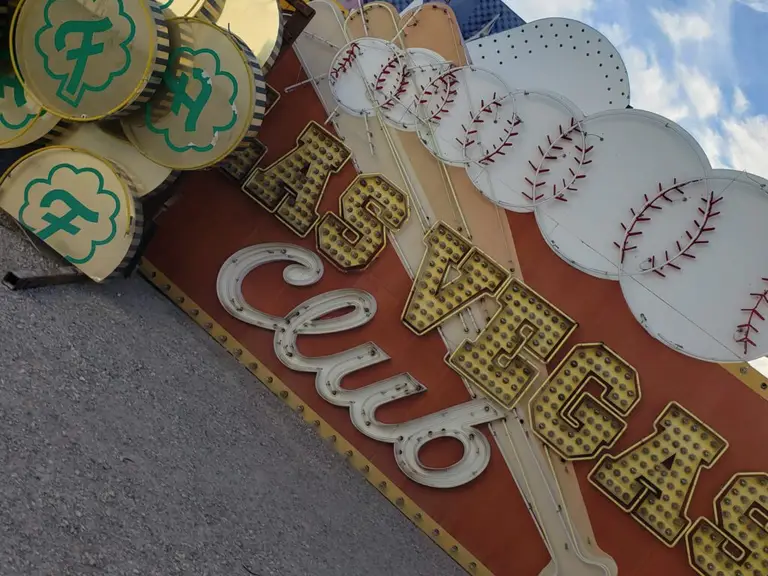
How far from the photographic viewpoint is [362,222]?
11.9ft

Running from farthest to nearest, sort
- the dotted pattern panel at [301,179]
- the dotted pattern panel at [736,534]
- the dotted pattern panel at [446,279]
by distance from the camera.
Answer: the dotted pattern panel at [301,179] → the dotted pattern panel at [446,279] → the dotted pattern panel at [736,534]

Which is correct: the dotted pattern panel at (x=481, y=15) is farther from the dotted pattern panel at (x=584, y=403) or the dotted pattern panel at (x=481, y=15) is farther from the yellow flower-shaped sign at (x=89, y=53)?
the dotted pattern panel at (x=584, y=403)

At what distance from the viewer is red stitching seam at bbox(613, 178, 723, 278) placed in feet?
10.1

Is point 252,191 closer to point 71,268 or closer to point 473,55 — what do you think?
point 71,268

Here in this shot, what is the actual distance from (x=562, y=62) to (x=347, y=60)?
4.11 feet

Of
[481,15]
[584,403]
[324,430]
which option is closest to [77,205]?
[324,430]

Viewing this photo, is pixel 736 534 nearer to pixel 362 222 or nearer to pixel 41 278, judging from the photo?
pixel 362 222

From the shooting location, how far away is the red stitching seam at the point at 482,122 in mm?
3436

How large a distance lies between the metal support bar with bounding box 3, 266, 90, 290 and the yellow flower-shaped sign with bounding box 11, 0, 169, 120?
83cm

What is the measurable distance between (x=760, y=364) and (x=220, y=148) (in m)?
2.94

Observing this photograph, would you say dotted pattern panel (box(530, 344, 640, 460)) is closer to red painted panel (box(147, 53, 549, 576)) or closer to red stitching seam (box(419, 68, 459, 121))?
red painted panel (box(147, 53, 549, 576))

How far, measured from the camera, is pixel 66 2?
3055mm

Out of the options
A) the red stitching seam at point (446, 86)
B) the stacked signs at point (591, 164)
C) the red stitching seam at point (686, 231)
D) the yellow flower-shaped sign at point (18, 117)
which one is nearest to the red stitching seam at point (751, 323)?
the stacked signs at point (591, 164)

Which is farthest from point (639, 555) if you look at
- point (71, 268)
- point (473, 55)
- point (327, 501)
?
point (71, 268)
